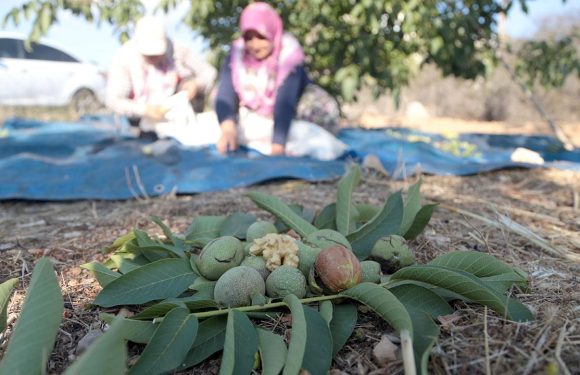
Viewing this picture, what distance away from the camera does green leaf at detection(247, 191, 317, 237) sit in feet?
4.42

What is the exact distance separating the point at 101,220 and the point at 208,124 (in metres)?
1.92

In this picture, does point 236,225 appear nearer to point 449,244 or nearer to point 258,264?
point 258,264

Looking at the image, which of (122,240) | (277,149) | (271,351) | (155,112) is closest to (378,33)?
(277,149)

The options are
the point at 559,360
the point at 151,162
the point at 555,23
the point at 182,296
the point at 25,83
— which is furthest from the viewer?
the point at 555,23

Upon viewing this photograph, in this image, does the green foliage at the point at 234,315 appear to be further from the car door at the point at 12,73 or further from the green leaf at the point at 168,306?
the car door at the point at 12,73

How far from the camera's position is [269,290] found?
1076 millimetres

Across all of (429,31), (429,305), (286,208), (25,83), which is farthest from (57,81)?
(429,305)

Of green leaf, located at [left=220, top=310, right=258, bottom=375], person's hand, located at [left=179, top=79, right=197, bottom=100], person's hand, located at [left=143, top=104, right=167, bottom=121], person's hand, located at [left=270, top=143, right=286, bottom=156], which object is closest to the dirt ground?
green leaf, located at [left=220, top=310, right=258, bottom=375]

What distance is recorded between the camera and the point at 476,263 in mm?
1139

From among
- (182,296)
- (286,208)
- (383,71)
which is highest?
(383,71)

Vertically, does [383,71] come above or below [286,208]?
above

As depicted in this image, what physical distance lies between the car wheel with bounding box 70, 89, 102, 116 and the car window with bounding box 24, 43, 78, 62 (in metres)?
0.61

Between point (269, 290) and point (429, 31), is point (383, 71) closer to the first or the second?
point (429, 31)

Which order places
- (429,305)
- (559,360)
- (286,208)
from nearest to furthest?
(559,360) < (429,305) < (286,208)
